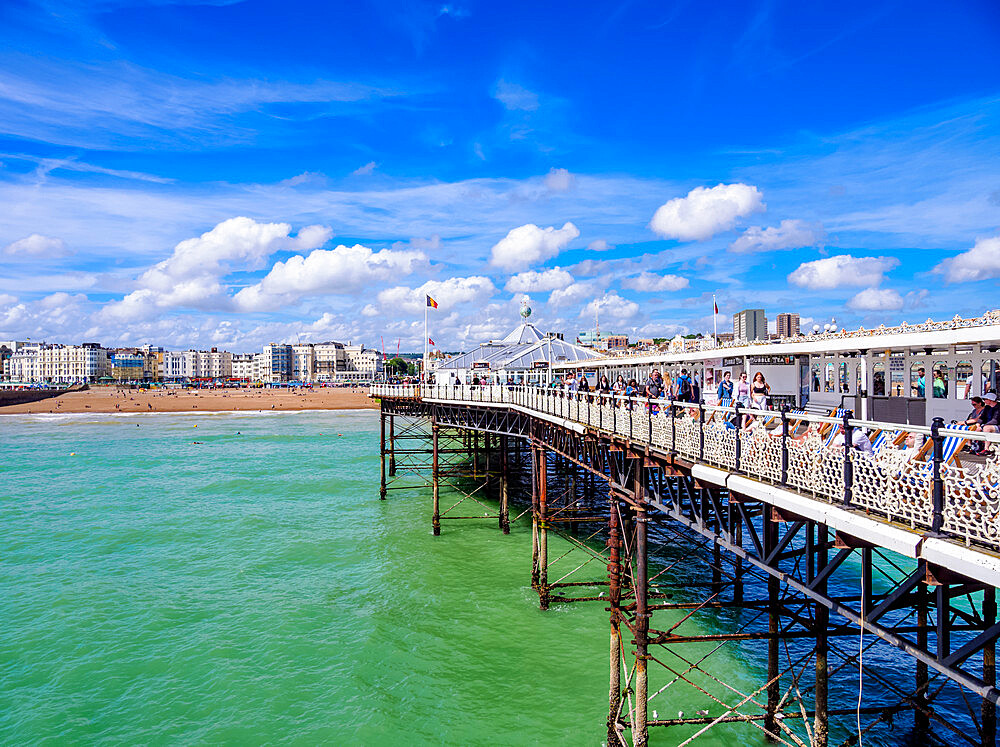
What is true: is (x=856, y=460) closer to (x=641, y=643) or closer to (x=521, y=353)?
(x=641, y=643)

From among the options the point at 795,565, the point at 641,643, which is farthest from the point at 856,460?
the point at 795,565

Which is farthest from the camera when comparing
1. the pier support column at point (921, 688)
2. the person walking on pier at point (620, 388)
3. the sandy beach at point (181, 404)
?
the sandy beach at point (181, 404)

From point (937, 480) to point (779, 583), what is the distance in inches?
359

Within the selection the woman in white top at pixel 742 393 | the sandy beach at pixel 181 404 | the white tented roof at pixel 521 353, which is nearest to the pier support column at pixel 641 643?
the woman in white top at pixel 742 393

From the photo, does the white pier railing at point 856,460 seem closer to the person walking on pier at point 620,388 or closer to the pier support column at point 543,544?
the pier support column at point 543,544

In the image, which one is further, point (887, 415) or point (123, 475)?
point (123, 475)

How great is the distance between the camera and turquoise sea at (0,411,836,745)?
40.7 feet

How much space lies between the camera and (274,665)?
1474 cm

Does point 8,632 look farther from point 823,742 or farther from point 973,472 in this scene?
point 973,472

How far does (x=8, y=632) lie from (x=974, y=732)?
74.3 feet

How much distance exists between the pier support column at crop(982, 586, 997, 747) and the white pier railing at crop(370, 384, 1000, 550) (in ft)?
7.77

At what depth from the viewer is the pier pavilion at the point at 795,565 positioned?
5.93 m

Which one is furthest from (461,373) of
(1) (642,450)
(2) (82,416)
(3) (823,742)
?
(2) (82,416)

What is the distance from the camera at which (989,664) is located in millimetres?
9094
